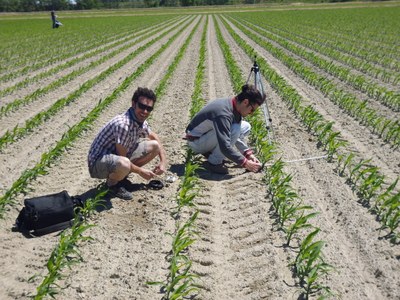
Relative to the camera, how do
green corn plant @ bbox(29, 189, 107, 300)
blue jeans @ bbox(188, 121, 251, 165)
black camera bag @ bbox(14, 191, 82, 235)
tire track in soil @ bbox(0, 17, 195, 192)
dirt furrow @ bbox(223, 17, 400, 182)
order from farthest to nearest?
tire track in soil @ bbox(0, 17, 195, 192), dirt furrow @ bbox(223, 17, 400, 182), blue jeans @ bbox(188, 121, 251, 165), black camera bag @ bbox(14, 191, 82, 235), green corn plant @ bbox(29, 189, 107, 300)

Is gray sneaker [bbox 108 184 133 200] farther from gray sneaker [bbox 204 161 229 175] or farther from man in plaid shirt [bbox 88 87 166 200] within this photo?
gray sneaker [bbox 204 161 229 175]

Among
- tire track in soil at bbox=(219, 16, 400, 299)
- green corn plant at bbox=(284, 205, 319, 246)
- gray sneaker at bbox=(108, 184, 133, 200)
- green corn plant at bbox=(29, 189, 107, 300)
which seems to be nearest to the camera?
green corn plant at bbox=(29, 189, 107, 300)

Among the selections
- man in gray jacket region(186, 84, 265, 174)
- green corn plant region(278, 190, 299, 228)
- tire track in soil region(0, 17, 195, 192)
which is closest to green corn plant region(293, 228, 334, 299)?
green corn plant region(278, 190, 299, 228)

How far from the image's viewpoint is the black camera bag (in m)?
4.20

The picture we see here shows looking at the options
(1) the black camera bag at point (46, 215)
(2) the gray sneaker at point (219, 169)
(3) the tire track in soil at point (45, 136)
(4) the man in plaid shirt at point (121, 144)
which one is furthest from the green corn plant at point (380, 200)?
(3) the tire track in soil at point (45, 136)

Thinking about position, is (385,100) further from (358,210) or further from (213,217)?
(213,217)

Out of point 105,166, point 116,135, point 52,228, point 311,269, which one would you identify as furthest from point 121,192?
point 311,269

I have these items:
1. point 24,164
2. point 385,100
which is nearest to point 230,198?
point 24,164

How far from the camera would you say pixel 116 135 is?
186 inches

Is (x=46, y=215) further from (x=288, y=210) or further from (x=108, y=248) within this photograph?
(x=288, y=210)

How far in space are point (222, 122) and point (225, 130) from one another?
0.36ft

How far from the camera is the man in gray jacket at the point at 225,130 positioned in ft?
17.1

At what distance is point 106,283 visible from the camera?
357 centimetres

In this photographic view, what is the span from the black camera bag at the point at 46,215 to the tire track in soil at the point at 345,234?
8.52 feet
